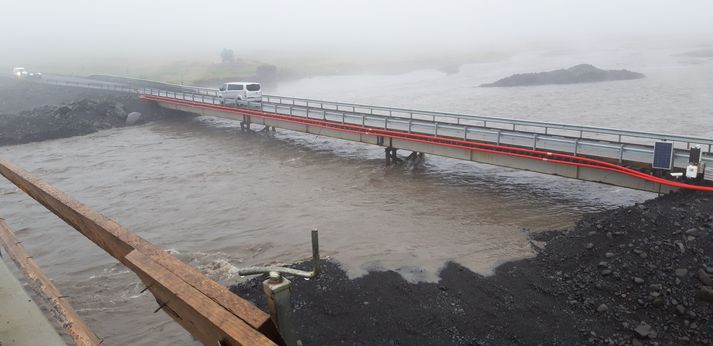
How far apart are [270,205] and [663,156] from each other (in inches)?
581

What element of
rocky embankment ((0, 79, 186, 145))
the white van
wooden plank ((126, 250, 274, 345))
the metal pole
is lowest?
rocky embankment ((0, 79, 186, 145))

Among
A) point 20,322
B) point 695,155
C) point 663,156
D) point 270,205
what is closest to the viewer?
point 20,322

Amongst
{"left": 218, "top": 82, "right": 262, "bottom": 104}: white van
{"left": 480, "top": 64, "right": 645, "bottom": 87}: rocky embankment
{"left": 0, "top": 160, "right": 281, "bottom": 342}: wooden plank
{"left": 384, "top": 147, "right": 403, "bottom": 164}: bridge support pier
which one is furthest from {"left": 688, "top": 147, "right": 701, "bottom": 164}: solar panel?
{"left": 480, "top": 64, "right": 645, "bottom": 87}: rocky embankment

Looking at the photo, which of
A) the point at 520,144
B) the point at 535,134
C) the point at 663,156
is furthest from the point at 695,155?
the point at 520,144

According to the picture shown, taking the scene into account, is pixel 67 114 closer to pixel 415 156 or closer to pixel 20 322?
pixel 415 156

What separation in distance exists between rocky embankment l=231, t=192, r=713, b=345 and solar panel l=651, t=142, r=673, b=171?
2.80 metres

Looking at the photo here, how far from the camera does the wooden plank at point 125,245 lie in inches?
91.2

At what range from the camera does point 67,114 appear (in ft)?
141

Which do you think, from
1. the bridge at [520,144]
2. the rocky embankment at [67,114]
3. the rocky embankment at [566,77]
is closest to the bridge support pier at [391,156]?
the bridge at [520,144]

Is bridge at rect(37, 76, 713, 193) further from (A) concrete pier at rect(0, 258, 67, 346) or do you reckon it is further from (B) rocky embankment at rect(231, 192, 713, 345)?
(A) concrete pier at rect(0, 258, 67, 346)

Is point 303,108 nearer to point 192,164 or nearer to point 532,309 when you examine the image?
point 192,164

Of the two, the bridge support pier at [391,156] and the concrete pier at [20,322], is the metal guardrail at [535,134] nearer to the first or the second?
the bridge support pier at [391,156]

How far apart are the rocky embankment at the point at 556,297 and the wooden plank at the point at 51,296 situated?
20.0ft

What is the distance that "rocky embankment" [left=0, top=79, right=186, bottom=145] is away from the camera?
130 feet
